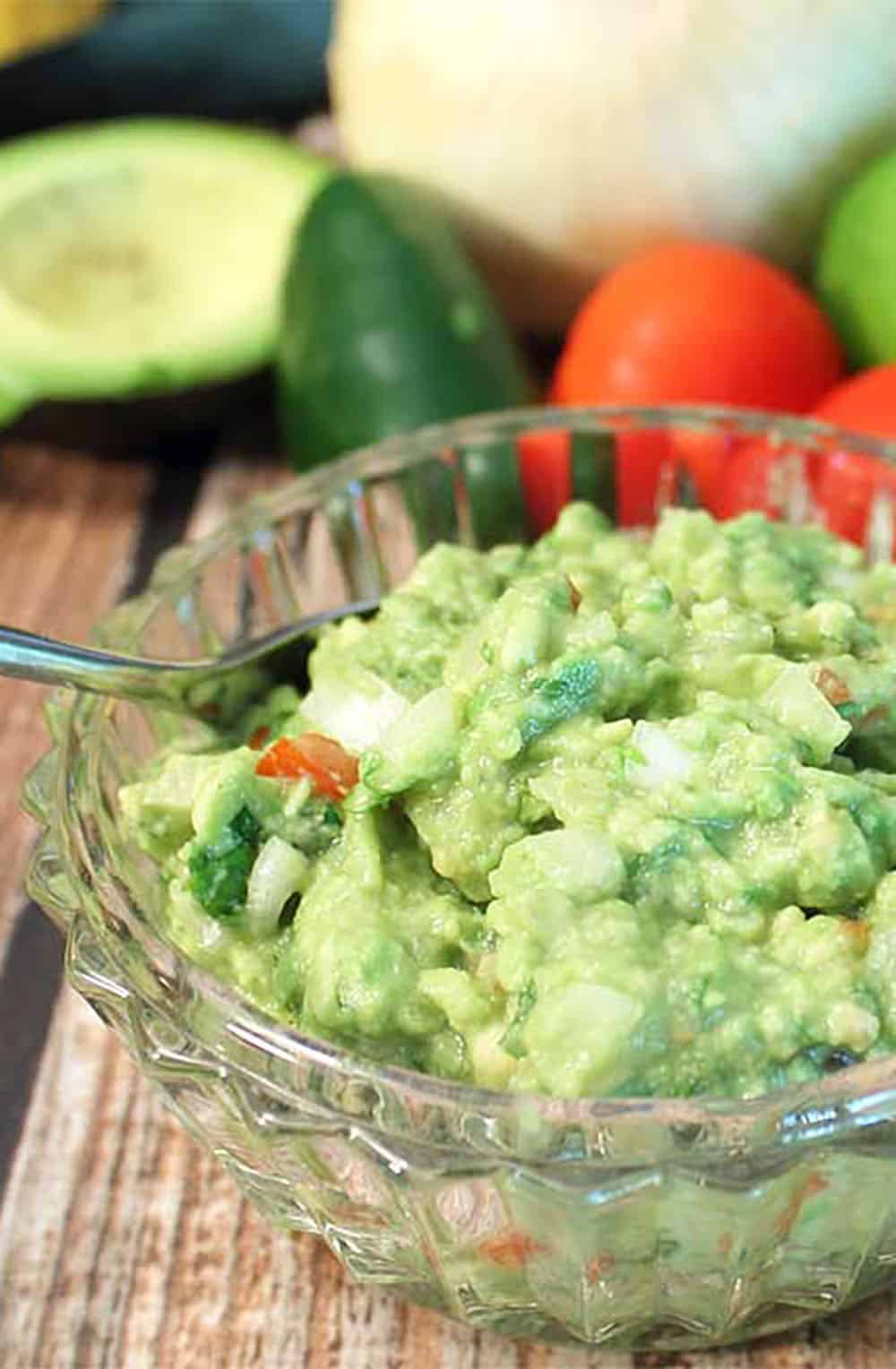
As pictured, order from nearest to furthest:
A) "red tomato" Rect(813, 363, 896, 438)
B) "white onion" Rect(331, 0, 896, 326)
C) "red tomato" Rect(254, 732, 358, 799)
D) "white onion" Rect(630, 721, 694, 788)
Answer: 1. "white onion" Rect(630, 721, 694, 788)
2. "red tomato" Rect(254, 732, 358, 799)
3. "red tomato" Rect(813, 363, 896, 438)
4. "white onion" Rect(331, 0, 896, 326)

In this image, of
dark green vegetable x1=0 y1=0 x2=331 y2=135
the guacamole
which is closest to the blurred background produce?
dark green vegetable x1=0 y1=0 x2=331 y2=135

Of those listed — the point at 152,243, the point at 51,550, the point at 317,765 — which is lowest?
the point at 51,550

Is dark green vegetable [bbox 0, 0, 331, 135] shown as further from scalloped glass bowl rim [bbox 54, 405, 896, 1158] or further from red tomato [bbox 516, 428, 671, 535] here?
scalloped glass bowl rim [bbox 54, 405, 896, 1158]

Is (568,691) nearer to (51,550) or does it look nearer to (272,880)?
(272,880)

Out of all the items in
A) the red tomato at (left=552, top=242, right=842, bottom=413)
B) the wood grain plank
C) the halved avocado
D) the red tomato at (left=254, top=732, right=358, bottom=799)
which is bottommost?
the wood grain plank

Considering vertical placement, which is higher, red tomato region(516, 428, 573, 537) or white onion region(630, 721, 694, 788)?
white onion region(630, 721, 694, 788)

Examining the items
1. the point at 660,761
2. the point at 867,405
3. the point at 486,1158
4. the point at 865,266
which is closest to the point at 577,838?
the point at 660,761
